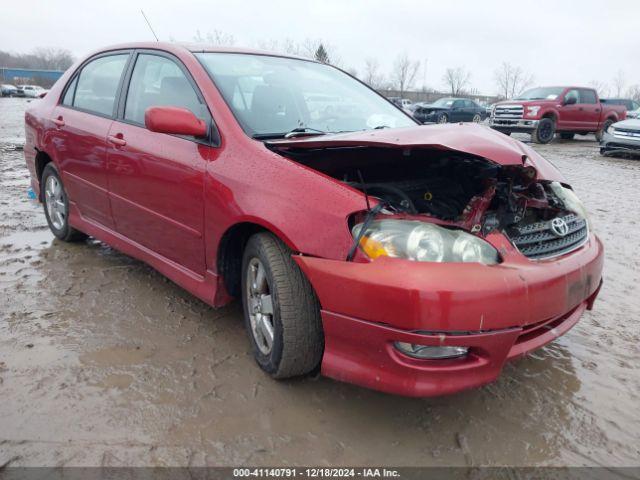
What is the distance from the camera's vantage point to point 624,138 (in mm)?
12383

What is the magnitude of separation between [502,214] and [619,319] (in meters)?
1.63

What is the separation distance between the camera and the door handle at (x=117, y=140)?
3.08 meters

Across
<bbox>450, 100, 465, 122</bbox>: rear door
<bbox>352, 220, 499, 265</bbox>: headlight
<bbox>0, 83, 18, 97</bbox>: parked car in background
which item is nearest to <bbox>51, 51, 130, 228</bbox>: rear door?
<bbox>352, 220, 499, 265</bbox>: headlight

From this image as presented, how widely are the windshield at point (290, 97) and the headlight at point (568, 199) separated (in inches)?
42.7

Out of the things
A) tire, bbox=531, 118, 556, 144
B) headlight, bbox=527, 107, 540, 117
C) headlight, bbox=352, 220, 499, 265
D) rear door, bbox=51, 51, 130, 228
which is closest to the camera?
headlight, bbox=352, 220, 499, 265

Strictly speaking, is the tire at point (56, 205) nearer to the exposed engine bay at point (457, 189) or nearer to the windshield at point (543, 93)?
the exposed engine bay at point (457, 189)

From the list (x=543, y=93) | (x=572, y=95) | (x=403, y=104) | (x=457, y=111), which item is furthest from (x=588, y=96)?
(x=403, y=104)

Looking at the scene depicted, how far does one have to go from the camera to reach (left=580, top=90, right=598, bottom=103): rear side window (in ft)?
53.6

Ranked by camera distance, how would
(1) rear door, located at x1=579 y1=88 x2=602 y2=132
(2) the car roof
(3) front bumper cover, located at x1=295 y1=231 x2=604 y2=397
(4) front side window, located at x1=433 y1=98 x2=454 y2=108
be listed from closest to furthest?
(3) front bumper cover, located at x1=295 y1=231 x2=604 y2=397 → (2) the car roof → (1) rear door, located at x1=579 y1=88 x2=602 y2=132 → (4) front side window, located at x1=433 y1=98 x2=454 y2=108

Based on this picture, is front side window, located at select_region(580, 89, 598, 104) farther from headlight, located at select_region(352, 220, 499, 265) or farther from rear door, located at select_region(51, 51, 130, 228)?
headlight, located at select_region(352, 220, 499, 265)

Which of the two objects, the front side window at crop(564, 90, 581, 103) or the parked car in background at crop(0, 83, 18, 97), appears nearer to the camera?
the front side window at crop(564, 90, 581, 103)

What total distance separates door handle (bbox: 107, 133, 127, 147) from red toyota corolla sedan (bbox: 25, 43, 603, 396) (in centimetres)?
2

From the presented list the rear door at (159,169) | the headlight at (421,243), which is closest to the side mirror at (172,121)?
the rear door at (159,169)

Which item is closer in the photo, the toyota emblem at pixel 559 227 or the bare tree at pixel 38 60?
the toyota emblem at pixel 559 227
